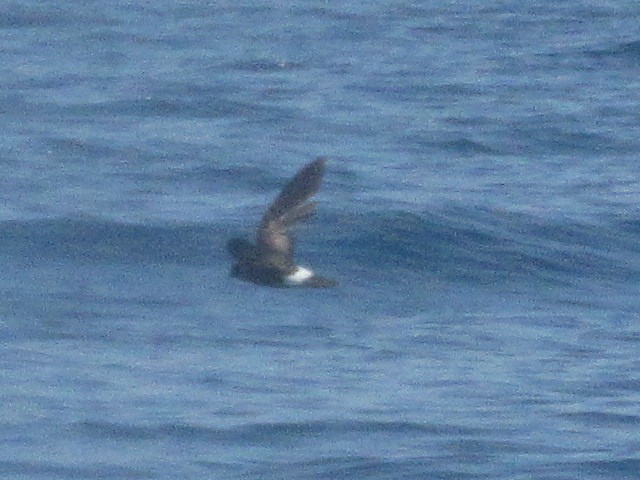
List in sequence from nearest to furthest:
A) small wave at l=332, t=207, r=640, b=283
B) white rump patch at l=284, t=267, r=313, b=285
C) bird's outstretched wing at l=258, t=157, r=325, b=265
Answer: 1. white rump patch at l=284, t=267, r=313, b=285
2. bird's outstretched wing at l=258, t=157, r=325, b=265
3. small wave at l=332, t=207, r=640, b=283

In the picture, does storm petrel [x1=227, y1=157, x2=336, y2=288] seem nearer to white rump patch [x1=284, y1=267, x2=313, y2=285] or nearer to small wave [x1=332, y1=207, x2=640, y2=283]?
white rump patch [x1=284, y1=267, x2=313, y2=285]

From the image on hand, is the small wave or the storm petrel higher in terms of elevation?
the storm petrel

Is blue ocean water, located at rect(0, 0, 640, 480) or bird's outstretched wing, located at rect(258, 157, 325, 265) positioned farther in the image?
blue ocean water, located at rect(0, 0, 640, 480)

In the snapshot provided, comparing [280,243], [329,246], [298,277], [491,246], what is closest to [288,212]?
[280,243]

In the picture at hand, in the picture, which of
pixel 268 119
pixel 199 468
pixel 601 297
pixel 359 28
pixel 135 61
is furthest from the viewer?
pixel 359 28

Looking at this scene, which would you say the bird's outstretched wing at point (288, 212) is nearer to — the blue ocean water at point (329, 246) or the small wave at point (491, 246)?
the blue ocean water at point (329, 246)

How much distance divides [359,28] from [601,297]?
8695mm

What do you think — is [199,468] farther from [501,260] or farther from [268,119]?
[268,119]

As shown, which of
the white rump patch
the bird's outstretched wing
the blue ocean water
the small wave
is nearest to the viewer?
the white rump patch

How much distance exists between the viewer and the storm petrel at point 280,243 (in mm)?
7965

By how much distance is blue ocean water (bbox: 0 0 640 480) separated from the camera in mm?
9555

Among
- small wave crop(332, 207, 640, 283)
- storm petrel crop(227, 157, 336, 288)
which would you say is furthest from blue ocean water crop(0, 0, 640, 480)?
storm petrel crop(227, 157, 336, 288)

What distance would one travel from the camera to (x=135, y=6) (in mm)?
21625

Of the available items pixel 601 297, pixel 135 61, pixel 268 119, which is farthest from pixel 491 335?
pixel 135 61
